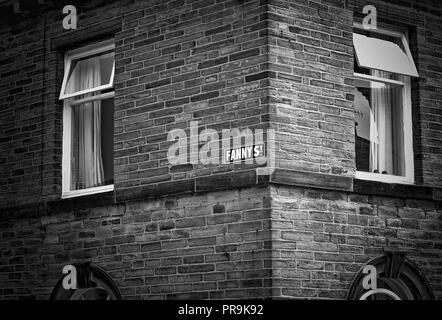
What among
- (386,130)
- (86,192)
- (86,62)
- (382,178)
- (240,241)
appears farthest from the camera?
(86,62)

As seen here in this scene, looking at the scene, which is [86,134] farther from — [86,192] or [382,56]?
[382,56]

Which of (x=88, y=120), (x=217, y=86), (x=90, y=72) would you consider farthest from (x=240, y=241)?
(x=90, y=72)

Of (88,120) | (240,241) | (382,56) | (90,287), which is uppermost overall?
(382,56)

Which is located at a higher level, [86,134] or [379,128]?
[86,134]

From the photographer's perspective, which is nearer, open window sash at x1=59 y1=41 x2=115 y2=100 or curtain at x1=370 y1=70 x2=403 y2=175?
curtain at x1=370 y1=70 x2=403 y2=175

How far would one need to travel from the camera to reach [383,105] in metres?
11.8

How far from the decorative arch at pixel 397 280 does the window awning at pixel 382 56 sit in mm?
2231

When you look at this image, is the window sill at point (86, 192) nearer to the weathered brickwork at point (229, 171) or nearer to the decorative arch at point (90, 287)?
the weathered brickwork at point (229, 171)

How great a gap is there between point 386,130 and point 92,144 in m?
3.71

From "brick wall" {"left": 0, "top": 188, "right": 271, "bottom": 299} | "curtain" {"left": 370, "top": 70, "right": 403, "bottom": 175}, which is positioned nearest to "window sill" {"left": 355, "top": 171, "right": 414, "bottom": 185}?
"curtain" {"left": 370, "top": 70, "right": 403, "bottom": 175}

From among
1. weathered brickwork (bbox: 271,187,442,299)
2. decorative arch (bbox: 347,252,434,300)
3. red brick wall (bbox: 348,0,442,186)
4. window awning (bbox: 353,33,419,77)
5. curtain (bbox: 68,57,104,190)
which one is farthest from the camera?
curtain (bbox: 68,57,104,190)

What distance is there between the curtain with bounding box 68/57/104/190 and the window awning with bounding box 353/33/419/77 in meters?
3.36

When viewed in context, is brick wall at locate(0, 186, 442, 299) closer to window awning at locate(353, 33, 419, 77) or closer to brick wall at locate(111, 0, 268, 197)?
brick wall at locate(111, 0, 268, 197)

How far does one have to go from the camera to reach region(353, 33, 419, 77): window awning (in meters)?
11.3
